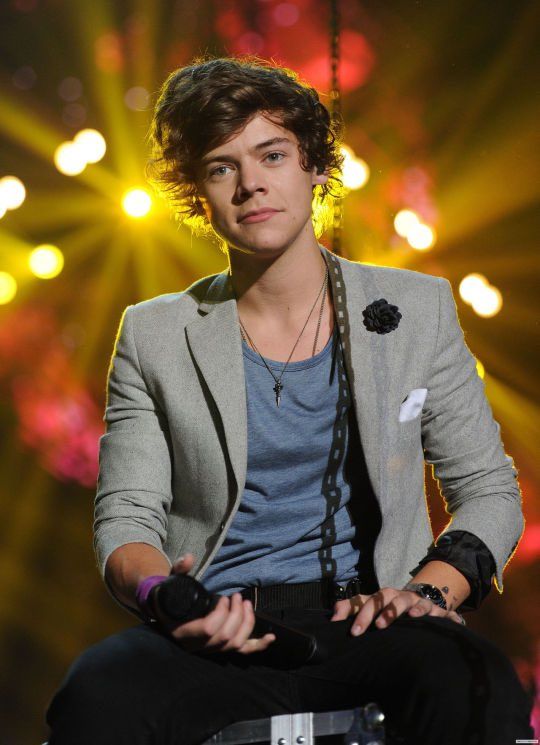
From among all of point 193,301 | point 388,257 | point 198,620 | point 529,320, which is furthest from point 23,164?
point 198,620

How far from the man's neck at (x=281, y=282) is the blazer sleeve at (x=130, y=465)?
29cm

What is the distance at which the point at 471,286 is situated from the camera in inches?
135

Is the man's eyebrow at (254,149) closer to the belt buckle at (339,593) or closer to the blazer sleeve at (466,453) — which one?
the blazer sleeve at (466,453)

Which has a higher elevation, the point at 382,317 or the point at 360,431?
the point at 382,317

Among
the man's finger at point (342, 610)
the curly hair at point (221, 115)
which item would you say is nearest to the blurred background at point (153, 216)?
the curly hair at point (221, 115)

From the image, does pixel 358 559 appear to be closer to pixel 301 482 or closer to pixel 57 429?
pixel 301 482

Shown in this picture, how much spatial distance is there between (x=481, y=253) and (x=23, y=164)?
179 centimetres

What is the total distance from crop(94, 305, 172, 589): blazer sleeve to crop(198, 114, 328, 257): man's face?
13.6 inches

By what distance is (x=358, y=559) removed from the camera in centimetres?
205

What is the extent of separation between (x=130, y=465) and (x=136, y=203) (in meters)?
1.82

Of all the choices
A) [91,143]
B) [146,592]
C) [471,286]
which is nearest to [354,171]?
[471,286]

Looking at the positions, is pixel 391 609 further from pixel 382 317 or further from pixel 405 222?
pixel 405 222

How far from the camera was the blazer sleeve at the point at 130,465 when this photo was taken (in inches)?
78.5

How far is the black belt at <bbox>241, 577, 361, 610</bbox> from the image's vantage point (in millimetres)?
1961
